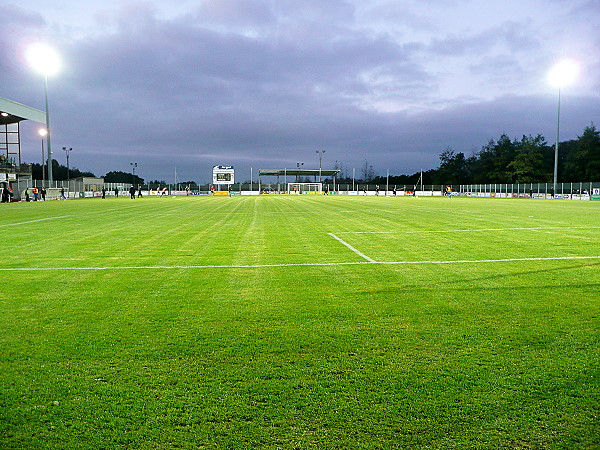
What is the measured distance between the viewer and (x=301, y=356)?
3805 millimetres

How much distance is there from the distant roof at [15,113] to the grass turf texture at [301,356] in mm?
43667

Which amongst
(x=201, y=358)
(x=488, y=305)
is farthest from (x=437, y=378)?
(x=488, y=305)

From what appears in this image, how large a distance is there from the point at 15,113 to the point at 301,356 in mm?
51627

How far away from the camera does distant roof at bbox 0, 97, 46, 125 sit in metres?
43.2

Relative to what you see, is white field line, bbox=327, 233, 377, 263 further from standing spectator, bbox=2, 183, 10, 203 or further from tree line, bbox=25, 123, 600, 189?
tree line, bbox=25, 123, 600, 189

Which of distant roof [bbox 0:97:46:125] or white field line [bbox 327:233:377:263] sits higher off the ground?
distant roof [bbox 0:97:46:125]

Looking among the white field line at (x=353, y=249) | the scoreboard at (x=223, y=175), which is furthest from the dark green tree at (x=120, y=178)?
the white field line at (x=353, y=249)

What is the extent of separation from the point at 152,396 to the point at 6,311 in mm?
3139

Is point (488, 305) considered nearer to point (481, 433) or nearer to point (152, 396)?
point (481, 433)

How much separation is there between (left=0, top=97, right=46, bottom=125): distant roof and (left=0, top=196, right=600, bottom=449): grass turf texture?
43.7 m

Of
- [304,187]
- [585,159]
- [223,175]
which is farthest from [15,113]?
[585,159]

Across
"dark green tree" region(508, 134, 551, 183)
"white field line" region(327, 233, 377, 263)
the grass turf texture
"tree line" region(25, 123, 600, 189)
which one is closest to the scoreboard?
"tree line" region(25, 123, 600, 189)

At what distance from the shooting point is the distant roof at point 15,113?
43.2 meters

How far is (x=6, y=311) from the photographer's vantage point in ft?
17.0
